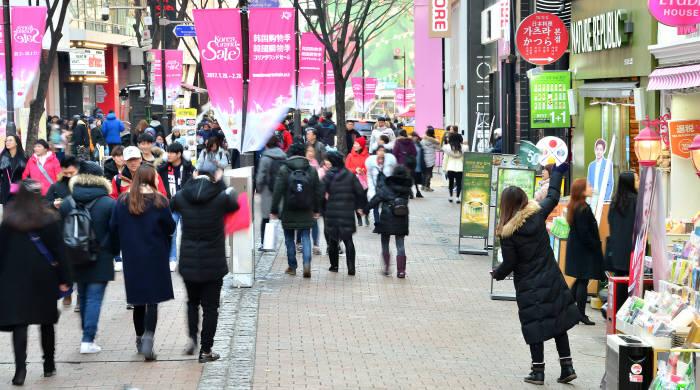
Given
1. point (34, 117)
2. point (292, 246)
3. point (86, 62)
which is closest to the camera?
point (292, 246)

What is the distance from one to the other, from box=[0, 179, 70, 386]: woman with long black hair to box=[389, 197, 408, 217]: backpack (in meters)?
6.51

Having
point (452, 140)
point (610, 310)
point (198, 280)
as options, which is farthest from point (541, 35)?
point (198, 280)

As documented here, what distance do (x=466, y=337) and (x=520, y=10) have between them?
1535cm

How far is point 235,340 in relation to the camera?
10.2 meters

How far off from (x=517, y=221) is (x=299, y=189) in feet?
18.8

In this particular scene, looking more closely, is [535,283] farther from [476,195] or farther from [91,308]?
[476,195]

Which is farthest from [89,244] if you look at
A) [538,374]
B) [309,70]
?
[309,70]

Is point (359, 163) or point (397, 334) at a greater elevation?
point (359, 163)

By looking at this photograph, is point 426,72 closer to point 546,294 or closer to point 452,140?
point 452,140

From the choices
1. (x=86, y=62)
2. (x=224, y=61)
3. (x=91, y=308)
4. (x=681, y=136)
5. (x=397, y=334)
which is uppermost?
(x=86, y=62)

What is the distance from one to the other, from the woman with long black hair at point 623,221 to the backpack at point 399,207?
Result: 137 inches

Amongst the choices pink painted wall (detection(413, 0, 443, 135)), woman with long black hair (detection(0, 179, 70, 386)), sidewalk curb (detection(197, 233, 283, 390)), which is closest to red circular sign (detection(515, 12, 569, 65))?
sidewalk curb (detection(197, 233, 283, 390))

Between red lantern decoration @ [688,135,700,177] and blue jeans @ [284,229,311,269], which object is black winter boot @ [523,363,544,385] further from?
blue jeans @ [284,229,311,269]

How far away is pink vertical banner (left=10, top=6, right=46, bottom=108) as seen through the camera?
2233cm
